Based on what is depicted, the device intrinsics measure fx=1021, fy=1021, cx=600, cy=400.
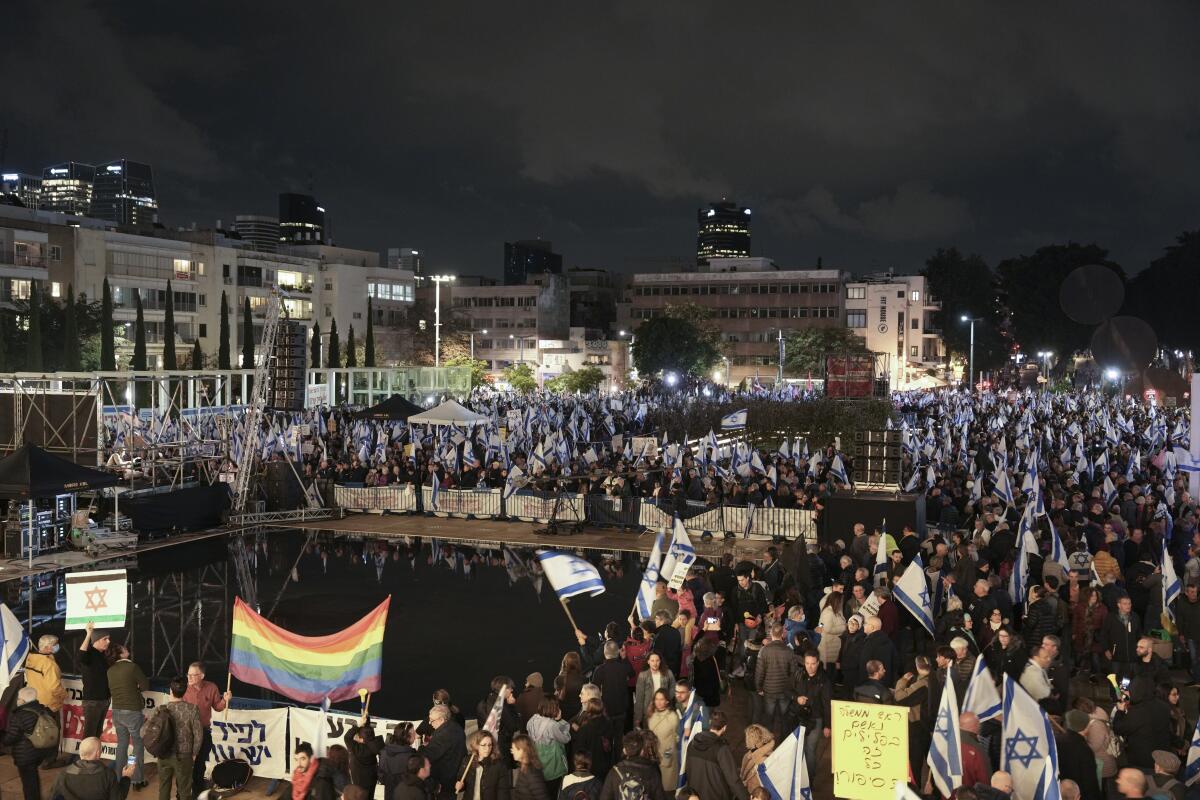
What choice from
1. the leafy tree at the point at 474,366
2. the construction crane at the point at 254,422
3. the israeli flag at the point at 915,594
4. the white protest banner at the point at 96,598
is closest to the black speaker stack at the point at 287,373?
the construction crane at the point at 254,422

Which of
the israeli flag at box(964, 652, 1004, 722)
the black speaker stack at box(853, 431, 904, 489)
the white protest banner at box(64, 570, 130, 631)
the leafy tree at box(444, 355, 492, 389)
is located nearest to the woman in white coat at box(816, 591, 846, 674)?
the israeli flag at box(964, 652, 1004, 722)

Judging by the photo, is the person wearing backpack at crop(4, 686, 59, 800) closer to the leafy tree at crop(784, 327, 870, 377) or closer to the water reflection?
the water reflection

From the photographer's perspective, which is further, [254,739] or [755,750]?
[254,739]

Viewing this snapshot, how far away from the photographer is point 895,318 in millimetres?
99062

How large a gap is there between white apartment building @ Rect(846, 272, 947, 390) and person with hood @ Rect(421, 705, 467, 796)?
93787mm

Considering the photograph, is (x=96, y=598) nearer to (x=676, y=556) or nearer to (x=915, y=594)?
(x=676, y=556)

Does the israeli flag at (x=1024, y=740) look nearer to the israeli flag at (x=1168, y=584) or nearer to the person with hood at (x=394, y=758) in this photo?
the person with hood at (x=394, y=758)

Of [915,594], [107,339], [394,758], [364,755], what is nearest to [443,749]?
[394,758]

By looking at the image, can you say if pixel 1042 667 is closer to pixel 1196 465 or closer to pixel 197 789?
pixel 197 789

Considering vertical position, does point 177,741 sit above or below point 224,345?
below

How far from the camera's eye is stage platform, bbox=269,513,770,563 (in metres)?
23.4

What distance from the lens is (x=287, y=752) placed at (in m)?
9.98

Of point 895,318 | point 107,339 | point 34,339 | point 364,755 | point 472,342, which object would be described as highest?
point 895,318

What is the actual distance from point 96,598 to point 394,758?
15.6 feet
